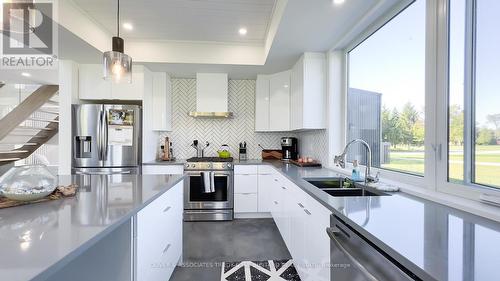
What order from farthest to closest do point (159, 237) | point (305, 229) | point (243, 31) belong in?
point (243, 31) → point (305, 229) → point (159, 237)

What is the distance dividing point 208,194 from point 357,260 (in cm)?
261

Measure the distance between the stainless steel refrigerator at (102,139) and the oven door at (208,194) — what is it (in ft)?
2.81

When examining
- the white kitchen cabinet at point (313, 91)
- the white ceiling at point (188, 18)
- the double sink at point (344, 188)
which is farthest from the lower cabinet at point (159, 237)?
the white ceiling at point (188, 18)

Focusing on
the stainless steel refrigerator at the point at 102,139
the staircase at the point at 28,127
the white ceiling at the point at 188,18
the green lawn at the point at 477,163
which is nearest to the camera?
the green lawn at the point at 477,163

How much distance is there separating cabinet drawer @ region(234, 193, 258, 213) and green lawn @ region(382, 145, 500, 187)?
2034 mm

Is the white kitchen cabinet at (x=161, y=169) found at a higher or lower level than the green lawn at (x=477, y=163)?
lower

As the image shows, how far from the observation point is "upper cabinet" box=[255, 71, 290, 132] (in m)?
3.54

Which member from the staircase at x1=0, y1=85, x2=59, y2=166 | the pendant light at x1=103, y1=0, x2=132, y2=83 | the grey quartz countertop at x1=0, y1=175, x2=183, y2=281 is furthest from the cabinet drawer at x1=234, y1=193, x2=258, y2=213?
the staircase at x1=0, y1=85, x2=59, y2=166

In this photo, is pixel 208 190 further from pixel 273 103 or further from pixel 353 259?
→ pixel 353 259

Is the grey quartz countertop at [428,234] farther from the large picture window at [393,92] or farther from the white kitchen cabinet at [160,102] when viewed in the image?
the white kitchen cabinet at [160,102]

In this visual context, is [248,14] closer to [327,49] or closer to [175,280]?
[327,49]

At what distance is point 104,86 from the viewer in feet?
10.5

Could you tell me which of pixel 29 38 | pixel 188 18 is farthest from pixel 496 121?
pixel 29 38

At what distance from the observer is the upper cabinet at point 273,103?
11.6 ft
